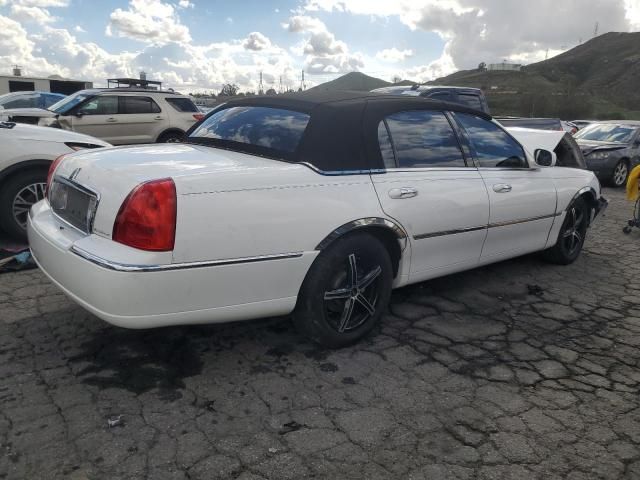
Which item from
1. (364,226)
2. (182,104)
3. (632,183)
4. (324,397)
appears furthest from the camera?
(182,104)

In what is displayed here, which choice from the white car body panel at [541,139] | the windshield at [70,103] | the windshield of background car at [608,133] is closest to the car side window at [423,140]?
the white car body panel at [541,139]

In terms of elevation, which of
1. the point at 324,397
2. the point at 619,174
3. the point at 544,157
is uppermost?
the point at 544,157

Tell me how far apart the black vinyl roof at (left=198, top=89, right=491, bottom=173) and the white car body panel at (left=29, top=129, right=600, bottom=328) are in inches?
4.0

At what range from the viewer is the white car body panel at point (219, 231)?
8.44ft

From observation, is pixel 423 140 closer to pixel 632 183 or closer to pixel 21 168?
pixel 21 168

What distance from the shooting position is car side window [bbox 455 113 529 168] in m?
4.10

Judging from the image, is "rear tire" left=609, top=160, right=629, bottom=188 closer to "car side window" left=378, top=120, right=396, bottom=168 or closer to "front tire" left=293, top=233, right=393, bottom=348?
"car side window" left=378, top=120, right=396, bottom=168

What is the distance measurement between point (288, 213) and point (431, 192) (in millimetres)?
1167

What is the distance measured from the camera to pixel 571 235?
5.24 meters

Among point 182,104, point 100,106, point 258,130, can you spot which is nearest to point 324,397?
point 258,130

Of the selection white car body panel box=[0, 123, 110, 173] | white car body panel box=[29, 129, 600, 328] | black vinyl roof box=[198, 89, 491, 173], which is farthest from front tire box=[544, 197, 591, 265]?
white car body panel box=[0, 123, 110, 173]

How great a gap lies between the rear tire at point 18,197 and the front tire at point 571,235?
16.4 feet

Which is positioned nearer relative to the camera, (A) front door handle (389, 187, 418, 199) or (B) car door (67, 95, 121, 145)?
(A) front door handle (389, 187, 418, 199)

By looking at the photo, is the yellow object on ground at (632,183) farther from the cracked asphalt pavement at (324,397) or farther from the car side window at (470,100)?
the car side window at (470,100)
